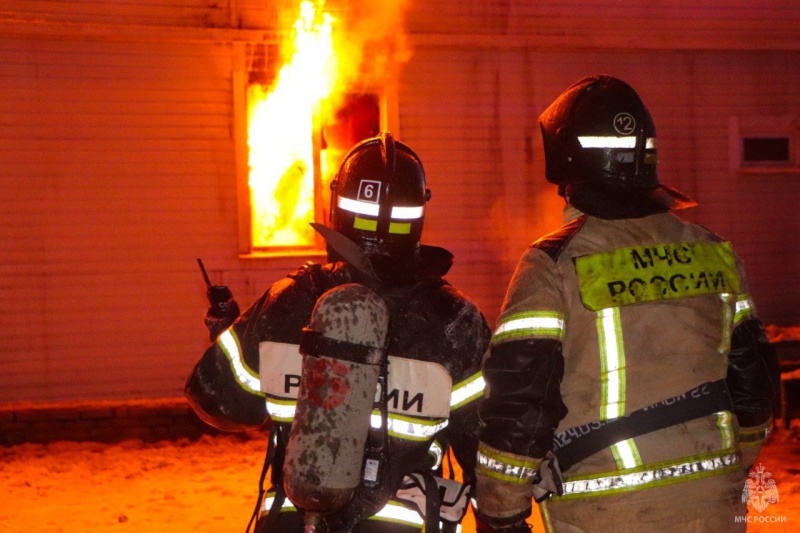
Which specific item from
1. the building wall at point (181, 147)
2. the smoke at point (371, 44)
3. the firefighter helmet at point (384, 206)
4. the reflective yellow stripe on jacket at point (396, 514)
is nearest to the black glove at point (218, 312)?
the firefighter helmet at point (384, 206)

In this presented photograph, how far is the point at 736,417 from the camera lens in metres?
2.90

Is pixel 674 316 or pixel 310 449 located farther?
pixel 674 316

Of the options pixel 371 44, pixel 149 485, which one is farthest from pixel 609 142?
pixel 371 44

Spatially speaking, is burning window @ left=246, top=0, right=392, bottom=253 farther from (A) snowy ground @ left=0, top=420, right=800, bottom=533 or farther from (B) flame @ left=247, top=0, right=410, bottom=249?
(A) snowy ground @ left=0, top=420, right=800, bottom=533

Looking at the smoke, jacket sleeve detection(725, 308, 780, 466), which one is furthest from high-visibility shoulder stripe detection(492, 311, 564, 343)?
the smoke

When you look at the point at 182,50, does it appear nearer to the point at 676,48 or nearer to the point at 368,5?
the point at 368,5

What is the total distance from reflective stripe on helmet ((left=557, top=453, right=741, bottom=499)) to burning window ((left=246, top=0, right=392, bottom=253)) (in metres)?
7.18

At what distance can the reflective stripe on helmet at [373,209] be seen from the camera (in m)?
3.00

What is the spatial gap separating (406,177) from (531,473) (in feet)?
3.66

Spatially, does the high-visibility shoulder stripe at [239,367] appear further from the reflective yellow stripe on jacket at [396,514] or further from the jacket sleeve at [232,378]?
the reflective yellow stripe on jacket at [396,514]

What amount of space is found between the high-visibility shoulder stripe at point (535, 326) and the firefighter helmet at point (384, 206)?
491 mm

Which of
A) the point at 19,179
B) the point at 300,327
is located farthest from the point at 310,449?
the point at 19,179

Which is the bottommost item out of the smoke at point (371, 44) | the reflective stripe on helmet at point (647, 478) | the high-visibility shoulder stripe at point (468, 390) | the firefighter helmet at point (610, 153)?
the reflective stripe on helmet at point (647, 478)

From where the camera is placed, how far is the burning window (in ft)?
31.1
